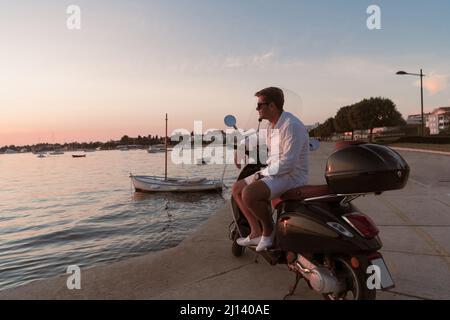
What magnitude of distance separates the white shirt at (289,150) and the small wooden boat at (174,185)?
2481 cm

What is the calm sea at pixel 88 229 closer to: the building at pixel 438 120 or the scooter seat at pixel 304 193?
the scooter seat at pixel 304 193

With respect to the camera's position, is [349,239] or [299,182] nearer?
[349,239]

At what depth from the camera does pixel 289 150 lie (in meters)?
3.80

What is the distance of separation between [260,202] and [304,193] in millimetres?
520

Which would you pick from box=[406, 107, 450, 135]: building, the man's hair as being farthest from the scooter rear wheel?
box=[406, 107, 450, 135]: building

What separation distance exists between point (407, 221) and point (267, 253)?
415cm

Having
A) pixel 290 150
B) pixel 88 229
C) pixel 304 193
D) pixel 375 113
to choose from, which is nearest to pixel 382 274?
pixel 304 193

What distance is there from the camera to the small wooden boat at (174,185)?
29.1 m

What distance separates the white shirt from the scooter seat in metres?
0.20
